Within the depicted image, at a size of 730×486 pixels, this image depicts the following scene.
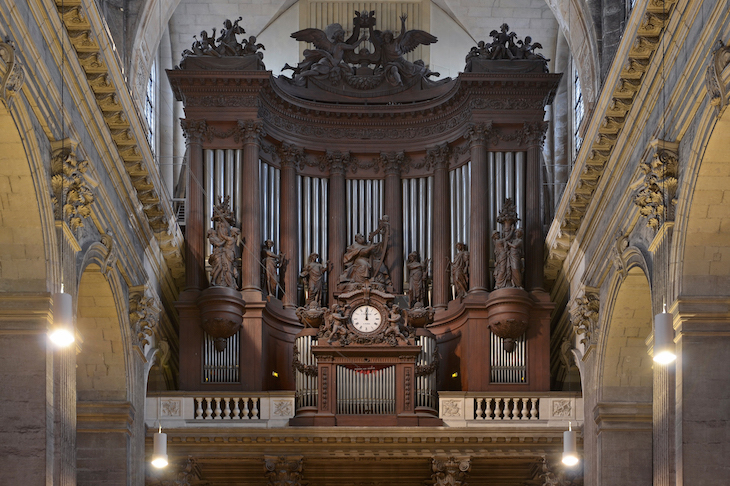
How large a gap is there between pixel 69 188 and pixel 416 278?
490 inches

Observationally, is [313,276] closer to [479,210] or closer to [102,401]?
[479,210]

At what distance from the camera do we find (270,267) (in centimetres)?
3045

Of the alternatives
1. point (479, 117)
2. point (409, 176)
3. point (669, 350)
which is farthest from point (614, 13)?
point (669, 350)

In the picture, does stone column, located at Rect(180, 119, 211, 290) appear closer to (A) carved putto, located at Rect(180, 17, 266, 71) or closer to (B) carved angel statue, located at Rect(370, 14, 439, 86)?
(A) carved putto, located at Rect(180, 17, 266, 71)

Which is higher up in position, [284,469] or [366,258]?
[366,258]

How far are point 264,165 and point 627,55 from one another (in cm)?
1223

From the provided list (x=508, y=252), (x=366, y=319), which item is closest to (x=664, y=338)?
(x=366, y=319)

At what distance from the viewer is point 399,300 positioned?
1209 inches

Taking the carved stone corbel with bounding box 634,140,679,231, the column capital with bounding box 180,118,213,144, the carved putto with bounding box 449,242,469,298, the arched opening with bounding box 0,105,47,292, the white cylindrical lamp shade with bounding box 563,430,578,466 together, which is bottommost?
the white cylindrical lamp shade with bounding box 563,430,578,466

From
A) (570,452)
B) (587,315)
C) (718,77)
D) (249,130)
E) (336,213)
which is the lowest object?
(570,452)

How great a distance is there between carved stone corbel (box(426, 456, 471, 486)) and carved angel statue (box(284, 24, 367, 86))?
9946 millimetres

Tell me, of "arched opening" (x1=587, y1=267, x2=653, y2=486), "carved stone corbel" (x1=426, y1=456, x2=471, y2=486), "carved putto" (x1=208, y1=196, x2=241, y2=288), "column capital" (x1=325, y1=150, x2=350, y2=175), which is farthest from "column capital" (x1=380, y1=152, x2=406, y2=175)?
"arched opening" (x1=587, y1=267, x2=653, y2=486)

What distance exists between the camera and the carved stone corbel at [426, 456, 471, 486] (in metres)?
26.9

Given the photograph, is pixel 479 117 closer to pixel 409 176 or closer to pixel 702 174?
pixel 409 176
